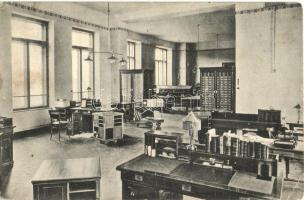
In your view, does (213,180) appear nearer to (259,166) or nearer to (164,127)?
(259,166)

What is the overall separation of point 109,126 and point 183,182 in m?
4.35

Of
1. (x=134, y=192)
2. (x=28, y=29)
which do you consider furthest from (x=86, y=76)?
(x=134, y=192)

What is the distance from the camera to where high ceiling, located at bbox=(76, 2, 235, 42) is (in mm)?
9039

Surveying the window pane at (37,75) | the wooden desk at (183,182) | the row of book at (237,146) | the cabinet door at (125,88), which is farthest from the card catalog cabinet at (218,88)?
the wooden desk at (183,182)

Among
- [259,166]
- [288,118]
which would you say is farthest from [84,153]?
[288,118]

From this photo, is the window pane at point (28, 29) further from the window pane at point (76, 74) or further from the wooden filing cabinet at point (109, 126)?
the wooden filing cabinet at point (109, 126)

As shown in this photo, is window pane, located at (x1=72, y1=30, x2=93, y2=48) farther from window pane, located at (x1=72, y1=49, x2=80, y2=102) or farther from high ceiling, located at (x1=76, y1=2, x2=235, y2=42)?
high ceiling, located at (x1=76, y1=2, x2=235, y2=42)

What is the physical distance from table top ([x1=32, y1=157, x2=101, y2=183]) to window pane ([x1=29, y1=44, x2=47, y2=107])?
5925 millimetres

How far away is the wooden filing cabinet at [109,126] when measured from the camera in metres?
6.50

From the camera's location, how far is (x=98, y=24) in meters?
10.5

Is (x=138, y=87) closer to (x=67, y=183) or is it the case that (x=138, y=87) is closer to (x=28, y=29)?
(x=28, y=29)

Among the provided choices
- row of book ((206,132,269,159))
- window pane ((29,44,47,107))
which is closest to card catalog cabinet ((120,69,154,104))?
window pane ((29,44,47,107))

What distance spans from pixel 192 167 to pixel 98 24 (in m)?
8.83

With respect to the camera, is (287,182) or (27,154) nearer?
(287,182)
